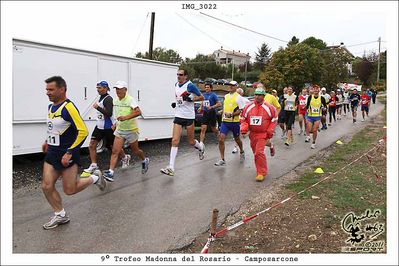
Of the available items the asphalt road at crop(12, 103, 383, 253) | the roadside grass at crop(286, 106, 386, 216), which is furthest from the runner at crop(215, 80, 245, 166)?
the roadside grass at crop(286, 106, 386, 216)

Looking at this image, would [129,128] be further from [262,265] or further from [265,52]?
[265,52]

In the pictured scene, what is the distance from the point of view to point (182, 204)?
202 inches

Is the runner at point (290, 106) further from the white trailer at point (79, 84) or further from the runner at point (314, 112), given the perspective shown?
the white trailer at point (79, 84)

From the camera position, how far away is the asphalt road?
3.86 metres

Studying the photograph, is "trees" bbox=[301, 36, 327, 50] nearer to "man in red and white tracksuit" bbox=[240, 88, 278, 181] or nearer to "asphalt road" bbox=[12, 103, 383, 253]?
"asphalt road" bbox=[12, 103, 383, 253]

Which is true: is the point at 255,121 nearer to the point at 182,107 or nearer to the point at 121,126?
the point at 182,107

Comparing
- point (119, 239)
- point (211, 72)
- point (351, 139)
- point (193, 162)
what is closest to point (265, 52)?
point (211, 72)

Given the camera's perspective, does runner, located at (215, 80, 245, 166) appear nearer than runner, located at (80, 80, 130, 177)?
No

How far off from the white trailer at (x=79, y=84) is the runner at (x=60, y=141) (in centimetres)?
324

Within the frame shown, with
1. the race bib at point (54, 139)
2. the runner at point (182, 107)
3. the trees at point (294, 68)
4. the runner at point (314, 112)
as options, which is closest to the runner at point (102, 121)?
the runner at point (182, 107)

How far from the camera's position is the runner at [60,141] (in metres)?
4.21

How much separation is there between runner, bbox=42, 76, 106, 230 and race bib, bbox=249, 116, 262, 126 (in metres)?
3.28

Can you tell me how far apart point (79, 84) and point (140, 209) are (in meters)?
4.36

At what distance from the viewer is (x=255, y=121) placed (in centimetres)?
657
